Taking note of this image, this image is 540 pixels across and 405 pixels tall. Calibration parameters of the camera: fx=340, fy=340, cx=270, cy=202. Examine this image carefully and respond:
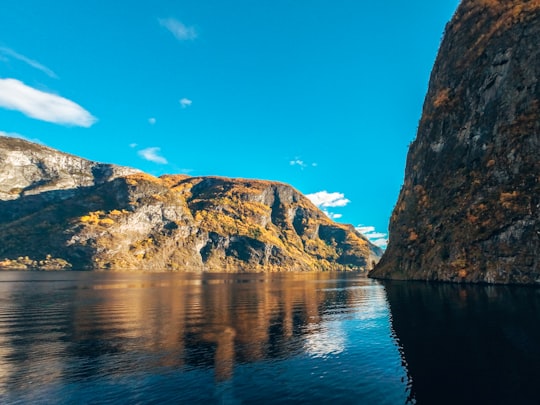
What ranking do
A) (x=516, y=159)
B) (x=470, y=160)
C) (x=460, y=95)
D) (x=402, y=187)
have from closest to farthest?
(x=516, y=159) → (x=470, y=160) → (x=460, y=95) → (x=402, y=187)

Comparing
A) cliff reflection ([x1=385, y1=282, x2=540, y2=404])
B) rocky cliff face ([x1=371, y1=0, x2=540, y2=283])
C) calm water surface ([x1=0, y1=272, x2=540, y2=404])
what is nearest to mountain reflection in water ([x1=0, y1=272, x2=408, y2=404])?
calm water surface ([x1=0, y1=272, x2=540, y2=404])

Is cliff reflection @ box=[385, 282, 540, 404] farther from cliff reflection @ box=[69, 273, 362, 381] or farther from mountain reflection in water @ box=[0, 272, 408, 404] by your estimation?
cliff reflection @ box=[69, 273, 362, 381]

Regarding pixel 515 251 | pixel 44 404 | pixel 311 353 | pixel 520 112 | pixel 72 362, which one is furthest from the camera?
pixel 520 112

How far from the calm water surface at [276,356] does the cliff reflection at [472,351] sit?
4.9 inches

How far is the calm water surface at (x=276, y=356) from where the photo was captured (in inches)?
1022

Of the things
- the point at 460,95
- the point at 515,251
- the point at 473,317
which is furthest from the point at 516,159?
the point at 473,317

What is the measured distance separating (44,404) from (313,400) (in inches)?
757

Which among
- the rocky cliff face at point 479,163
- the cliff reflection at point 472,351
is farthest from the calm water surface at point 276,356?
the rocky cliff face at point 479,163

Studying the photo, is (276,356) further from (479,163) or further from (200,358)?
(479,163)

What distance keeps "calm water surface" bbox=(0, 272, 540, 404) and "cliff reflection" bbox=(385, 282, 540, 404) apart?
0.12 m

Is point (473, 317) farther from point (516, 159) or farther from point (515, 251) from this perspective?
point (516, 159)

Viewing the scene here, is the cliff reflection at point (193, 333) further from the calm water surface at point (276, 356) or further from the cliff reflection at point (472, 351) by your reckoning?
the cliff reflection at point (472, 351)

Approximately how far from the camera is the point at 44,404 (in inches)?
950

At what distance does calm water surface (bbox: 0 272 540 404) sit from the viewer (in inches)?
1022
